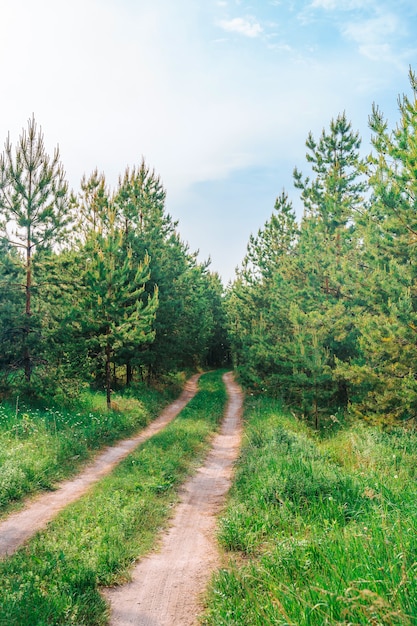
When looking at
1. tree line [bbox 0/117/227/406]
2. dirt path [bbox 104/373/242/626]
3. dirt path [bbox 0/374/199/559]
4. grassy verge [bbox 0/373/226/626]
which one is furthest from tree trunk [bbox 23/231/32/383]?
dirt path [bbox 104/373/242/626]

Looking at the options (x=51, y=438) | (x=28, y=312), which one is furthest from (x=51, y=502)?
(x=28, y=312)

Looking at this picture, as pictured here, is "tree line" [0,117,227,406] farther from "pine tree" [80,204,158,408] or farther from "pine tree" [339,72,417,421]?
"pine tree" [339,72,417,421]

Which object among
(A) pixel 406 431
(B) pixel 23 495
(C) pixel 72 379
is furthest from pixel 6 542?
(C) pixel 72 379

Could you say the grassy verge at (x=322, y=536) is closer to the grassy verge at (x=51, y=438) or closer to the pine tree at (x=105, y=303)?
the grassy verge at (x=51, y=438)

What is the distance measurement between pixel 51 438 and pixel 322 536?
935 cm

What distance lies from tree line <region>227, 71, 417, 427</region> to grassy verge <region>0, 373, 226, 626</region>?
18.9 ft

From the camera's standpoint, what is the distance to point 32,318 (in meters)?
18.1

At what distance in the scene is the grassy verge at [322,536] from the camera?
3.93m

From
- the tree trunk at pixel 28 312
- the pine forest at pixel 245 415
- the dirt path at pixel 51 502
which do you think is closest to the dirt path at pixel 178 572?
the pine forest at pixel 245 415

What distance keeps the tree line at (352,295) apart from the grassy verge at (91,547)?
5751mm

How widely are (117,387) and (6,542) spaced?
61.8 feet

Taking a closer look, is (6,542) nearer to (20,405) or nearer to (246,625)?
(246,625)

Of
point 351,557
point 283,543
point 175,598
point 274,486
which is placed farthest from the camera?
point 274,486

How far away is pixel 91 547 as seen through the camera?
6820 mm
